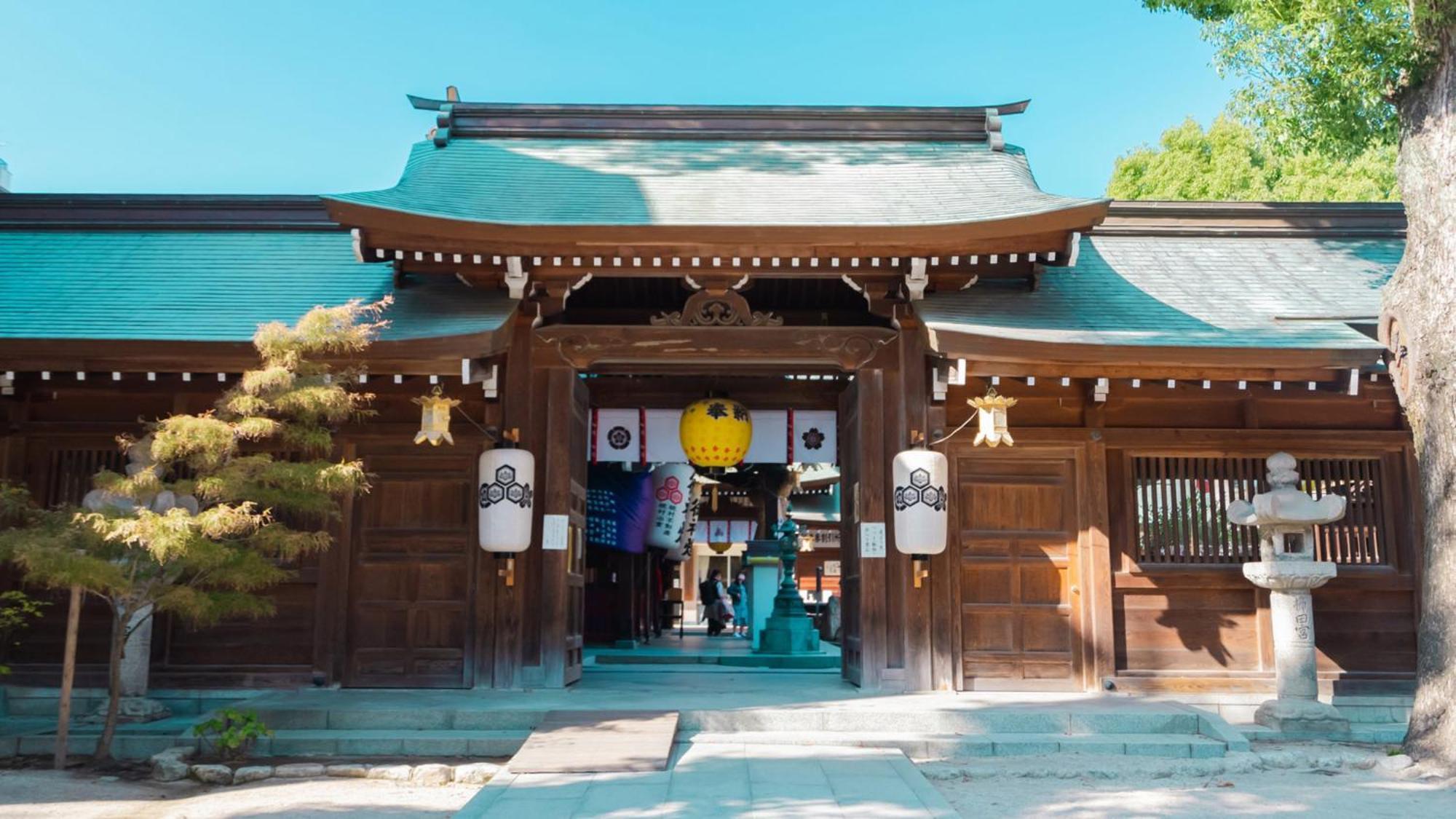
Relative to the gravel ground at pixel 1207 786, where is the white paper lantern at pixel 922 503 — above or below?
above

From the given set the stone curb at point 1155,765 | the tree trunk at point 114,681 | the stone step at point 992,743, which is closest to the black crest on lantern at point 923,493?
the stone step at point 992,743

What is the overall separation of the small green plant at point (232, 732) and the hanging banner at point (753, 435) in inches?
195

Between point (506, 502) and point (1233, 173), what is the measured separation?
24.7 metres

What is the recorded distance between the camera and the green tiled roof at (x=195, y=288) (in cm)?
947

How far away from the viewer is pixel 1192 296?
10.8 m

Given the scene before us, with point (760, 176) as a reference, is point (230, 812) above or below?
below

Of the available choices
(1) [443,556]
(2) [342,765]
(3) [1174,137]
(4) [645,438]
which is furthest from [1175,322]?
(3) [1174,137]

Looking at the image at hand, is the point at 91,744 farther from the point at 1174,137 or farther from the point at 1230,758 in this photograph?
the point at 1174,137

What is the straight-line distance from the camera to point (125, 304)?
33.2 ft

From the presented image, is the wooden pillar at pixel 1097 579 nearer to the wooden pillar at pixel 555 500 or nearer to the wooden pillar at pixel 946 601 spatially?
the wooden pillar at pixel 946 601

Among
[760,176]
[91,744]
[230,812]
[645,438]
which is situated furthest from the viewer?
[645,438]

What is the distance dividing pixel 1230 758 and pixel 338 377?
728cm

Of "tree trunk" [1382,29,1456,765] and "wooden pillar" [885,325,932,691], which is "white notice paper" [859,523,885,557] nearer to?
"wooden pillar" [885,325,932,691]

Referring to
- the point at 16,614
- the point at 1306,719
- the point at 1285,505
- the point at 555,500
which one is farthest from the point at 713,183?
the point at 16,614
